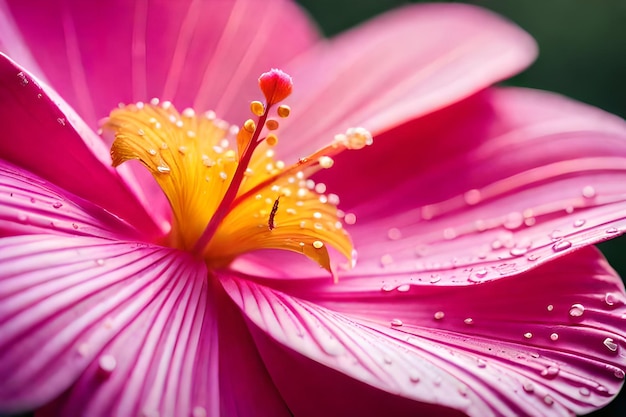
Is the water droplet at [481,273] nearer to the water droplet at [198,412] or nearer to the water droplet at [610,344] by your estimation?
the water droplet at [610,344]

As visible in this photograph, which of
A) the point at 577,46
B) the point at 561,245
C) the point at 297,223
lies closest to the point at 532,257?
the point at 561,245

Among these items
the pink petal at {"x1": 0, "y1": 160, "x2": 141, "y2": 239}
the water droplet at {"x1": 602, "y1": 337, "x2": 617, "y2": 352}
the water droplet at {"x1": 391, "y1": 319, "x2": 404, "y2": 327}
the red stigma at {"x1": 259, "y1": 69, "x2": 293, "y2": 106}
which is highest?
the red stigma at {"x1": 259, "y1": 69, "x2": 293, "y2": 106}

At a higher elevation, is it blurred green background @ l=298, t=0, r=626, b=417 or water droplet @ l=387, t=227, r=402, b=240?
blurred green background @ l=298, t=0, r=626, b=417

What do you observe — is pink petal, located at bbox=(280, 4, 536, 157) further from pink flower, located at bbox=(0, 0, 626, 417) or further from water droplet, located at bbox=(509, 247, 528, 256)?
water droplet, located at bbox=(509, 247, 528, 256)

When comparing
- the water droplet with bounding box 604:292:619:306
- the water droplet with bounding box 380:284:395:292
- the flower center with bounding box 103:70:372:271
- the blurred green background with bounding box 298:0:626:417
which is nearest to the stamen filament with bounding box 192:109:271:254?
the flower center with bounding box 103:70:372:271

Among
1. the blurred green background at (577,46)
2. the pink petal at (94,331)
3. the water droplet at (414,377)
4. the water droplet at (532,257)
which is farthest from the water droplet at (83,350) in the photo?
the blurred green background at (577,46)

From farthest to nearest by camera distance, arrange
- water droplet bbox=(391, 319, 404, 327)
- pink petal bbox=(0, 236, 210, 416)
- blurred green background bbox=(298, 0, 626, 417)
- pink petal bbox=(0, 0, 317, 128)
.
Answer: blurred green background bbox=(298, 0, 626, 417)
pink petal bbox=(0, 0, 317, 128)
water droplet bbox=(391, 319, 404, 327)
pink petal bbox=(0, 236, 210, 416)
